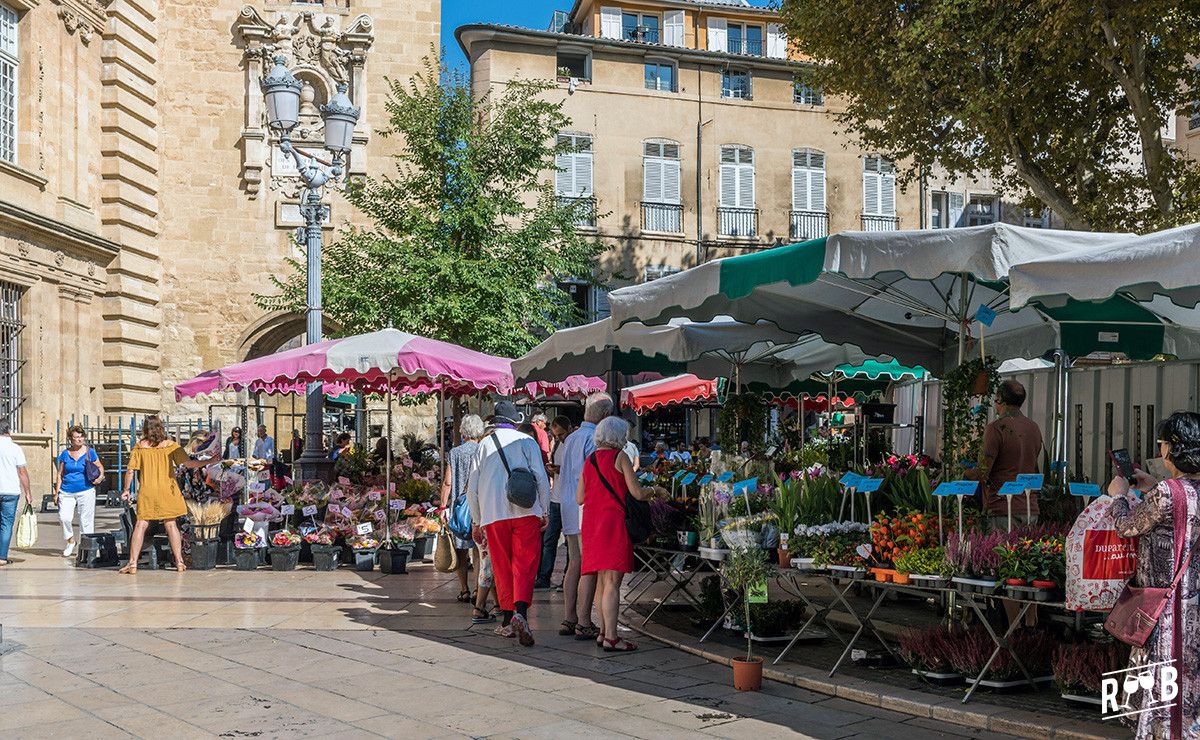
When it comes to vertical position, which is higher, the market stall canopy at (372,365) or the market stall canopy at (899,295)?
the market stall canopy at (899,295)

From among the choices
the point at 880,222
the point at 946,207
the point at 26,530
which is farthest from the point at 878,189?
the point at 26,530

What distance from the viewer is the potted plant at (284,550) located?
12.6 m

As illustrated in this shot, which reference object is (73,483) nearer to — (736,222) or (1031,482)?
(1031,482)

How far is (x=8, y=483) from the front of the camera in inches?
522

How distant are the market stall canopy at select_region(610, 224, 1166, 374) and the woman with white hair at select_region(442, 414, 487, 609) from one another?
1.44 meters

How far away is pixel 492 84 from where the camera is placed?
30.0 metres

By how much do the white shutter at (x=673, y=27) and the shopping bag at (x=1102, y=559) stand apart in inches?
1199

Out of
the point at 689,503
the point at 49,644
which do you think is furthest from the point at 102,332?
the point at 689,503

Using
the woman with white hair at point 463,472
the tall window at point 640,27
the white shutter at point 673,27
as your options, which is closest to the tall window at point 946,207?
the white shutter at point 673,27

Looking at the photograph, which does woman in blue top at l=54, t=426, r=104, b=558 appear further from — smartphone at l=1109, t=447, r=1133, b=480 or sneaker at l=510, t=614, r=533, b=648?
smartphone at l=1109, t=447, r=1133, b=480

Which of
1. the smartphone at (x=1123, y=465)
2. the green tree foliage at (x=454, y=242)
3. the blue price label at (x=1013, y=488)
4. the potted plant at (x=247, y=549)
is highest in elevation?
the green tree foliage at (x=454, y=242)

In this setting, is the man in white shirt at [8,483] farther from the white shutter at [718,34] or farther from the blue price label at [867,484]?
the white shutter at [718,34]

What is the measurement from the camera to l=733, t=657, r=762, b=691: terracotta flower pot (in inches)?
274

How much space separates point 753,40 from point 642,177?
22.5 ft
